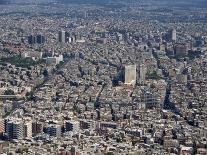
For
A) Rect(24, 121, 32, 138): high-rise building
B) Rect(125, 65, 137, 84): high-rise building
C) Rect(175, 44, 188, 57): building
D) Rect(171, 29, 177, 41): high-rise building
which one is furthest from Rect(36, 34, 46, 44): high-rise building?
Rect(24, 121, 32, 138): high-rise building

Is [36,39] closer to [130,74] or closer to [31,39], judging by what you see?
[31,39]

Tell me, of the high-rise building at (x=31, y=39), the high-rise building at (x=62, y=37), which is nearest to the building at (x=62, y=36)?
the high-rise building at (x=62, y=37)

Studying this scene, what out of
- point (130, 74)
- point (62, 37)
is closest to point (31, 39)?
point (62, 37)

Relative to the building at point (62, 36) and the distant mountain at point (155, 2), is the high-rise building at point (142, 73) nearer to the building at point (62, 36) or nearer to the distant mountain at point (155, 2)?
the building at point (62, 36)

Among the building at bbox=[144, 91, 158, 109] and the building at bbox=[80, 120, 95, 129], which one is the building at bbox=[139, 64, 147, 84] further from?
the building at bbox=[80, 120, 95, 129]

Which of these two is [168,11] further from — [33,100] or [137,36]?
[33,100]

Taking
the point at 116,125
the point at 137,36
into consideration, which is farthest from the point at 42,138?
the point at 137,36
